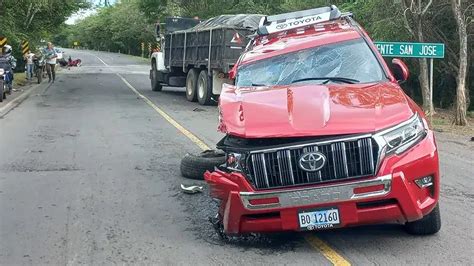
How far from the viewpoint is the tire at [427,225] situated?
533cm

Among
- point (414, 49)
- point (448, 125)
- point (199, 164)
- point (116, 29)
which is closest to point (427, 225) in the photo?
point (199, 164)

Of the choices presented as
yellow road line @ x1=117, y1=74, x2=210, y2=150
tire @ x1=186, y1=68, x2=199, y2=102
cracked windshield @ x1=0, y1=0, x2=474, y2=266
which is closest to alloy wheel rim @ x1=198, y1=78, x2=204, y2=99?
tire @ x1=186, y1=68, x2=199, y2=102

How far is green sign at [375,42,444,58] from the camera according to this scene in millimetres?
14289

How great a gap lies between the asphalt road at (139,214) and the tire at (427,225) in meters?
0.07

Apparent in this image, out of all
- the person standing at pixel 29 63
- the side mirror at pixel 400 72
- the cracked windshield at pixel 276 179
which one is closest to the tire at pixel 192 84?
the cracked windshield at pixel 276 179

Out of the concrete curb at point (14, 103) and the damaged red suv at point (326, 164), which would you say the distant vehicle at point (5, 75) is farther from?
the damaged red suv at point (326, 164)

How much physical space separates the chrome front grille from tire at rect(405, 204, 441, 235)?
40.7 inches

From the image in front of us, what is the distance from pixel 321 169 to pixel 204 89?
14.2 meters

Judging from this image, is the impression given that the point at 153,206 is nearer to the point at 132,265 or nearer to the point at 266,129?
the point at 132,265

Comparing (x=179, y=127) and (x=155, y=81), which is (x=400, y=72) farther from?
(x=155, y=81)

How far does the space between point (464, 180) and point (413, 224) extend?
3058 millimetres

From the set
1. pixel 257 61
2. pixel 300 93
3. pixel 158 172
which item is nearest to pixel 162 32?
pixel 158 172

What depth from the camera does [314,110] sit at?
16.5 feet

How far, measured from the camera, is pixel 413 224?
5.40 metres
